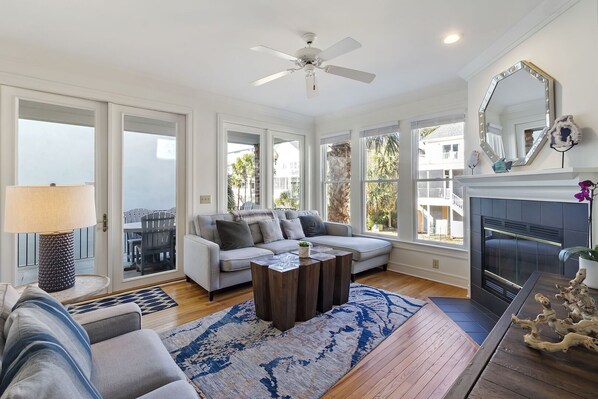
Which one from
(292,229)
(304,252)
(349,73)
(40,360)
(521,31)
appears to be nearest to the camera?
(40,360)

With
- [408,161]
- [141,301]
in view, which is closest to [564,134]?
[408,161]

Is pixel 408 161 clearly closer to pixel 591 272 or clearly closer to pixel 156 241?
pixel 591 272

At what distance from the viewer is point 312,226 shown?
4746mm

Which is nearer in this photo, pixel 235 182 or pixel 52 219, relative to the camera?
pixel 52 219

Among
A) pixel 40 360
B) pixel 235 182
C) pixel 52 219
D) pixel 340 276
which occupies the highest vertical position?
pixel 235 182

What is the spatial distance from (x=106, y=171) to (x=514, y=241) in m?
4.42

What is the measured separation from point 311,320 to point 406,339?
2.74 ft

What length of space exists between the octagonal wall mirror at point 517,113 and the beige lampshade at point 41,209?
344 cm

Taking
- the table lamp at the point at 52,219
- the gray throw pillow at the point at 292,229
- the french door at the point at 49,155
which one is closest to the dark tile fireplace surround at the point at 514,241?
the gray throw pillow at the point at 292,229

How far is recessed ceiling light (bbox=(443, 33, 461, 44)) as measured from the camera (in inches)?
98.5

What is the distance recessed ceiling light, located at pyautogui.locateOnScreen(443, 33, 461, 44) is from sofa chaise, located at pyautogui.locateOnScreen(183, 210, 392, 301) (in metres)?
2.54

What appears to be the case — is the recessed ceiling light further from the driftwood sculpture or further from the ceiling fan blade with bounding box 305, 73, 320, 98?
the driftwood sculpture

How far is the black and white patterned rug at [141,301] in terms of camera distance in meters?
2.93

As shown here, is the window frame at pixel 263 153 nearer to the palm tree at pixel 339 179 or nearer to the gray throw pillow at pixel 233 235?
the palm tree at pixel 339 179
